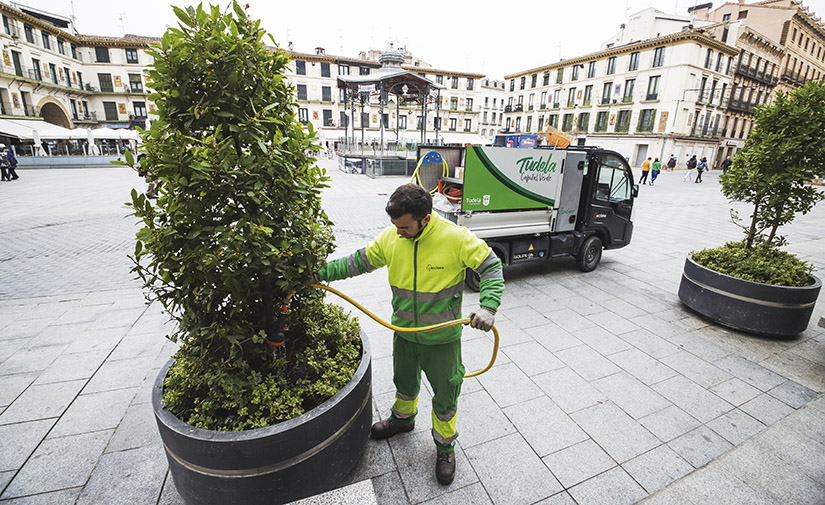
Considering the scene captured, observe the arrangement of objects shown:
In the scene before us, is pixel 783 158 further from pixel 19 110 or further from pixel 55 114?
pixel 55 114

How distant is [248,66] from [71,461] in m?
3.08

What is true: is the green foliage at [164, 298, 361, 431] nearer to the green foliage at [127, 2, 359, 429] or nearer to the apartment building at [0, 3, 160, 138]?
the green foliage at [127, 2, 359, 429]

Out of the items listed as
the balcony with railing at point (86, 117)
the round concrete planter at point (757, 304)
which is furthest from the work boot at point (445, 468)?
the balcony with railing at point (86, 117)

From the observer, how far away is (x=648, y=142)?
35.3 meters

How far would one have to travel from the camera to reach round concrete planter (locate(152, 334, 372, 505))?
2.01 metres

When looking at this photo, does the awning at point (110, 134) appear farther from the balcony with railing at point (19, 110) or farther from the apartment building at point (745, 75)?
the apartment building at point (745, 75)

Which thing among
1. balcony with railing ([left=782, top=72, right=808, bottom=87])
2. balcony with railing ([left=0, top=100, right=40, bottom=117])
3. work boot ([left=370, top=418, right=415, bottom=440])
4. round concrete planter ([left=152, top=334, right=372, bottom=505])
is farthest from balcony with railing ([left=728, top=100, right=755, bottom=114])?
balcony with railing ([left=0, top=100, right=40, bottom=117])

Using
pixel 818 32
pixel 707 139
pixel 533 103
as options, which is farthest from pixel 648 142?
pixel 818 32

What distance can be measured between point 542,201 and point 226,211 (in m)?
5.28

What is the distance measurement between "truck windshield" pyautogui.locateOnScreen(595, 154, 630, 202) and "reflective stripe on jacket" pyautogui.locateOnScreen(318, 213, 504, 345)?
202 inches

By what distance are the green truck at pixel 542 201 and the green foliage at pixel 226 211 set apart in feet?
11.8

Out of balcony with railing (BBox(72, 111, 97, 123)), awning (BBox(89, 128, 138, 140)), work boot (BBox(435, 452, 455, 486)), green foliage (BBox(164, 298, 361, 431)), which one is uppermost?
balcony with railing (BBox(72, 111, 97, 123))

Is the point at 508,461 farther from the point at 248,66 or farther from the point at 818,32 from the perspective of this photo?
the point at 818,32

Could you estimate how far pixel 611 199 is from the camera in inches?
271
